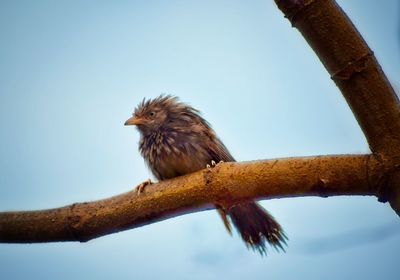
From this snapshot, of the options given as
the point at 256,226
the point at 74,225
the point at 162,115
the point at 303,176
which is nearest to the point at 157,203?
the point at 74,225

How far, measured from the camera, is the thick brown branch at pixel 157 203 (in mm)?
2775

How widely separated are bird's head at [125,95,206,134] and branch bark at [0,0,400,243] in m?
2.34

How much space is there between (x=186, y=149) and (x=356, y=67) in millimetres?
2524

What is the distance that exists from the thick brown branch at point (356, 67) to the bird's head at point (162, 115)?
2963 mm

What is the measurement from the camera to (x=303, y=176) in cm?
266

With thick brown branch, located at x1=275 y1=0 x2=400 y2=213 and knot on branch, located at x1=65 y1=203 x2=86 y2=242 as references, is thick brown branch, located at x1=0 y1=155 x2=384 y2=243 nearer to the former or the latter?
knot on branch, located at x1=65 y1=203 x2=86 y2=242

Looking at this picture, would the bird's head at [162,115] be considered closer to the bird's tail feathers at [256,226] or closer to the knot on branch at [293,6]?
the bird's tail feathers at [256,226]

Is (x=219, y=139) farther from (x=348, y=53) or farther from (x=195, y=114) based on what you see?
(x=348, y=53)

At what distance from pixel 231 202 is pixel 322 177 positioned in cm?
60

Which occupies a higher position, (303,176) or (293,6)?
(293,6)

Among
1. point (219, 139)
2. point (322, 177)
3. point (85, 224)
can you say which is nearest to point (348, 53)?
point (322, 177)

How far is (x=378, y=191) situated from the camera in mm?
2508

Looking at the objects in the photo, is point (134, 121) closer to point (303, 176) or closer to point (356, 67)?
point (303, 176)

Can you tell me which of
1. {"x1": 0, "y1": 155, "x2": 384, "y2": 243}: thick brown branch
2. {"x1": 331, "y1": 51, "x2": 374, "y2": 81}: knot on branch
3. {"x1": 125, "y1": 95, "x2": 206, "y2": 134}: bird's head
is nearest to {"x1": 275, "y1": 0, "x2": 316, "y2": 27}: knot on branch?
{"x1": 331, "y1": 51, "x2": 374, "y2": 81}: knot on branch
